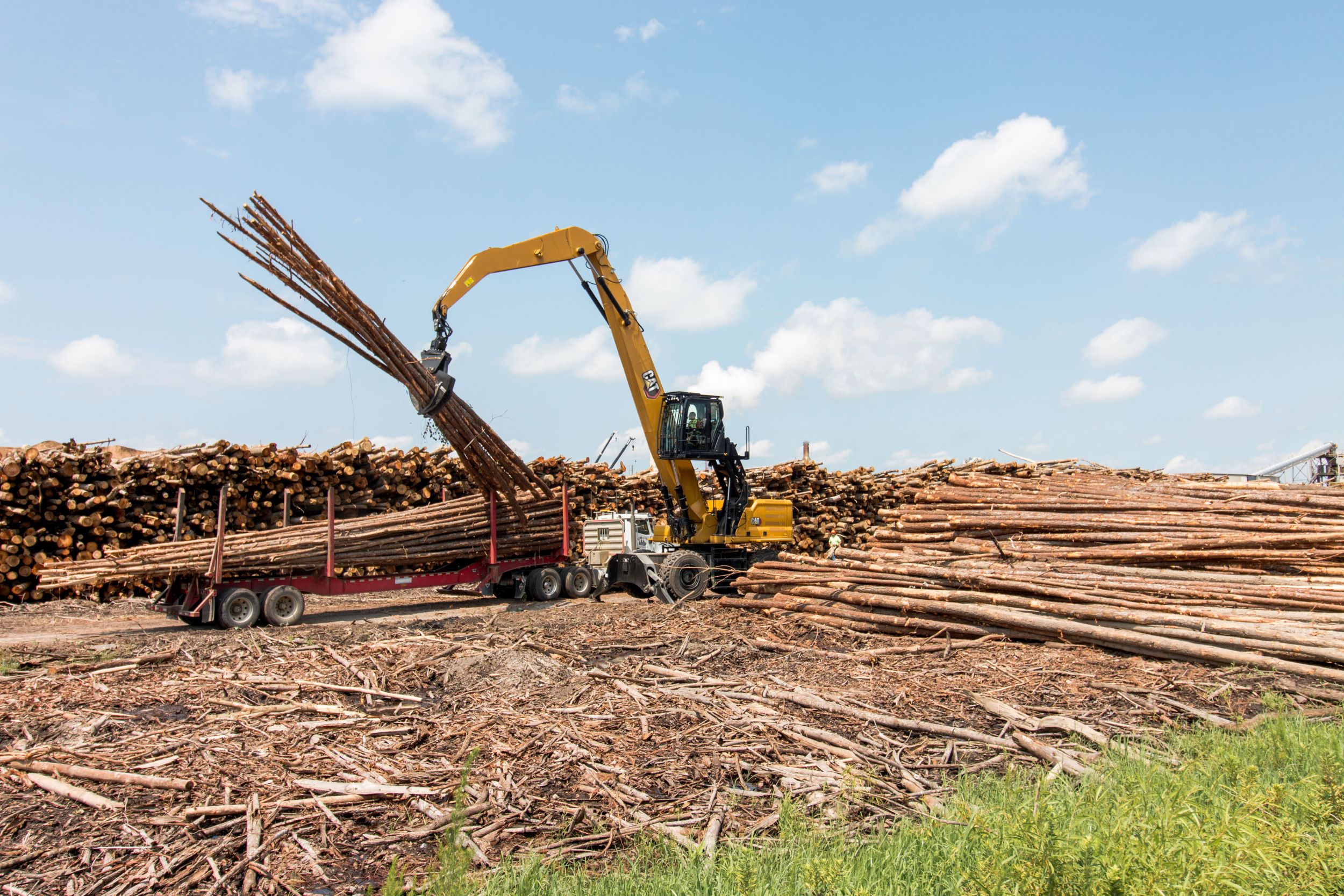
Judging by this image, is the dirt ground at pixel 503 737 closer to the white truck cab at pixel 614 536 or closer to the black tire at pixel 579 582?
the black tire at pixel 579 582

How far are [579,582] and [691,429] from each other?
342 cm

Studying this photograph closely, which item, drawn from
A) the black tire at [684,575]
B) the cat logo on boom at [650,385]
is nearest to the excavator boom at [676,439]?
the cat logo on boom at [650,385]

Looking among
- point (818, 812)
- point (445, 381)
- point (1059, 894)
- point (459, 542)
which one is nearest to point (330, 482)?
point (459, 542)

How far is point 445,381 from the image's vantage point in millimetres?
12047

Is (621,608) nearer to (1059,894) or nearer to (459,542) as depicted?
(459,542)

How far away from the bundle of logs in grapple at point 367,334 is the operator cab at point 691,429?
2484mm

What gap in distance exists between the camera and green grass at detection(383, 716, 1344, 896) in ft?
9.68

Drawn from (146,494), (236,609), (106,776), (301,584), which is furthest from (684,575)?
(106,776)

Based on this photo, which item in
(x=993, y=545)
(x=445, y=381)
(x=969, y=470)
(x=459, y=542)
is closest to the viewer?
(x=993, y=545)

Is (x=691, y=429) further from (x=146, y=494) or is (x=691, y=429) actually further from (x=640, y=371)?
(x=146, y=494)

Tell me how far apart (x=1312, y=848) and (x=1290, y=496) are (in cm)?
964

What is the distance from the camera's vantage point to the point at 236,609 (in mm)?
11375

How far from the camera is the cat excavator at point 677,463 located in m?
14.2

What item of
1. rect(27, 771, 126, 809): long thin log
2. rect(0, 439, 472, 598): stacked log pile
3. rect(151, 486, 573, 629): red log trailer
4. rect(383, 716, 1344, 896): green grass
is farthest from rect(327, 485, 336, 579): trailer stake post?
rect(383, 716, 1344, 896): green grass
